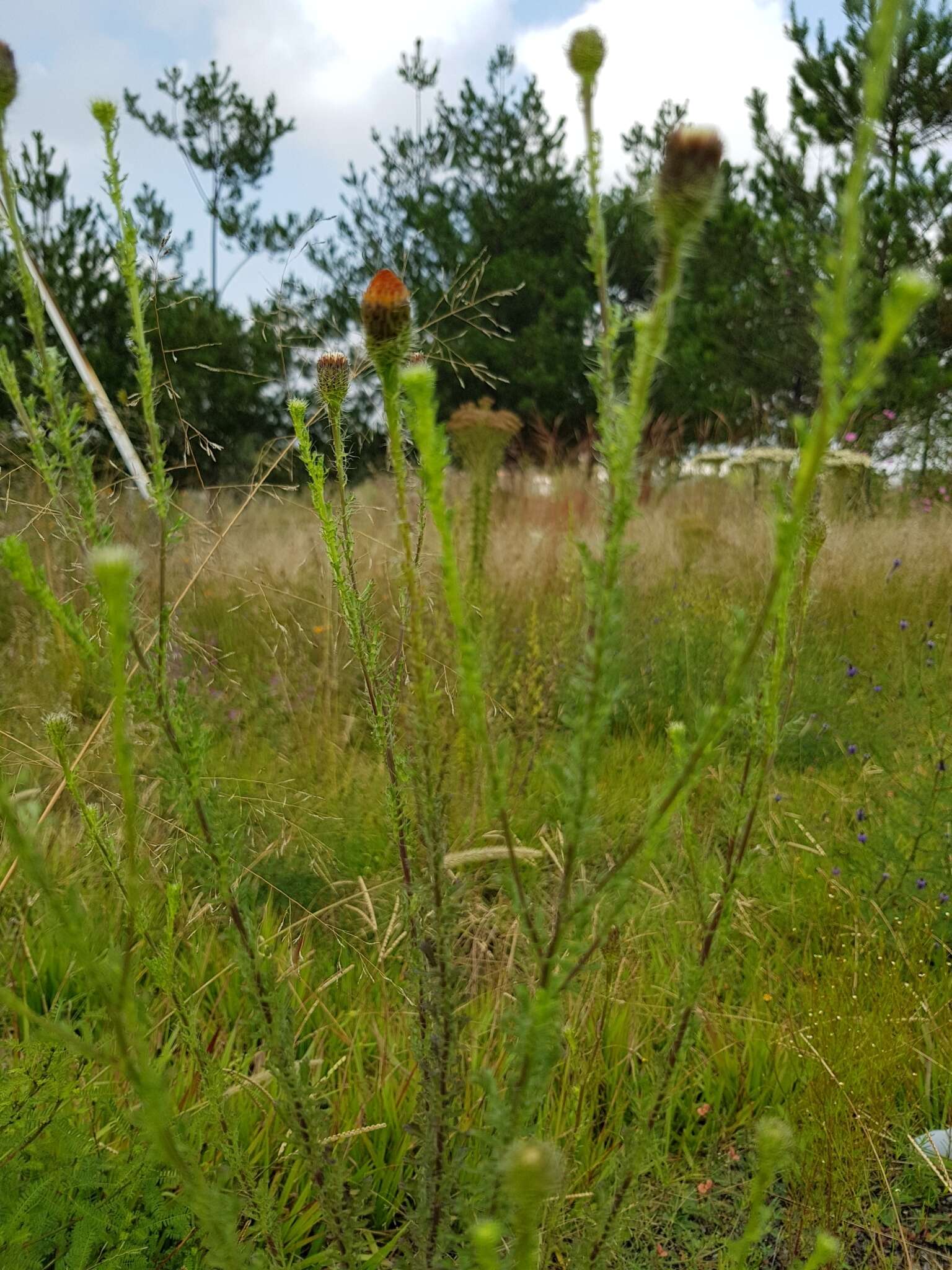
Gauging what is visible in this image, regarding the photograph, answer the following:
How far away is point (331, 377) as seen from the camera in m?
1.04

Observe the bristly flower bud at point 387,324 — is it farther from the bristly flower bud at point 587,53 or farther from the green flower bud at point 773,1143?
the green flower bud at point 773,1143

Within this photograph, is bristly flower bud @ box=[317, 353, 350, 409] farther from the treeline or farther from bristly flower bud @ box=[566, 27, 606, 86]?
the treeline

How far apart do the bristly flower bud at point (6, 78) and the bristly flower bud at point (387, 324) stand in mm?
299

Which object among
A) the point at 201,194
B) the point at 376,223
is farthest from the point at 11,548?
the point at 376,223

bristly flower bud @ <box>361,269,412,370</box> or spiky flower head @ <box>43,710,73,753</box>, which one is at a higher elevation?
bristly flower bud @ <box>361,269,412,370</box>

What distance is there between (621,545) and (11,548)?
0.41 m

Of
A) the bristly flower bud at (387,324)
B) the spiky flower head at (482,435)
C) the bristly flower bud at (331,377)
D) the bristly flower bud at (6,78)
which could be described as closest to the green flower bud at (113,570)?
the bristly flower bud at (387,324)

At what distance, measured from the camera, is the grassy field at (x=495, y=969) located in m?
1.07

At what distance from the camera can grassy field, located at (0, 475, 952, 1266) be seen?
42.0 inches

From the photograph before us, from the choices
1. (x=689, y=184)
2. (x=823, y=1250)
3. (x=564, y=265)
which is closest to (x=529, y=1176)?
(x=823, y=1250)

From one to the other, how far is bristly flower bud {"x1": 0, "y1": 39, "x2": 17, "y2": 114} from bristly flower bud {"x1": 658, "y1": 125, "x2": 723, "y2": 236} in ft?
1.65

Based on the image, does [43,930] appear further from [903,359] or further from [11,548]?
[903,359]

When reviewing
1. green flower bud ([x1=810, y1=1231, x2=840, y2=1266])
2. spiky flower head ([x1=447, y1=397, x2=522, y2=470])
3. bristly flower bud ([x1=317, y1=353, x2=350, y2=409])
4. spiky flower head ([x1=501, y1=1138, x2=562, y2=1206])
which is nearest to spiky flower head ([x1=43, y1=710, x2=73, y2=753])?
bristly flower bud ([x1=317, y1=353, x2=350, y2=409])

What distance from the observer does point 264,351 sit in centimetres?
1092
